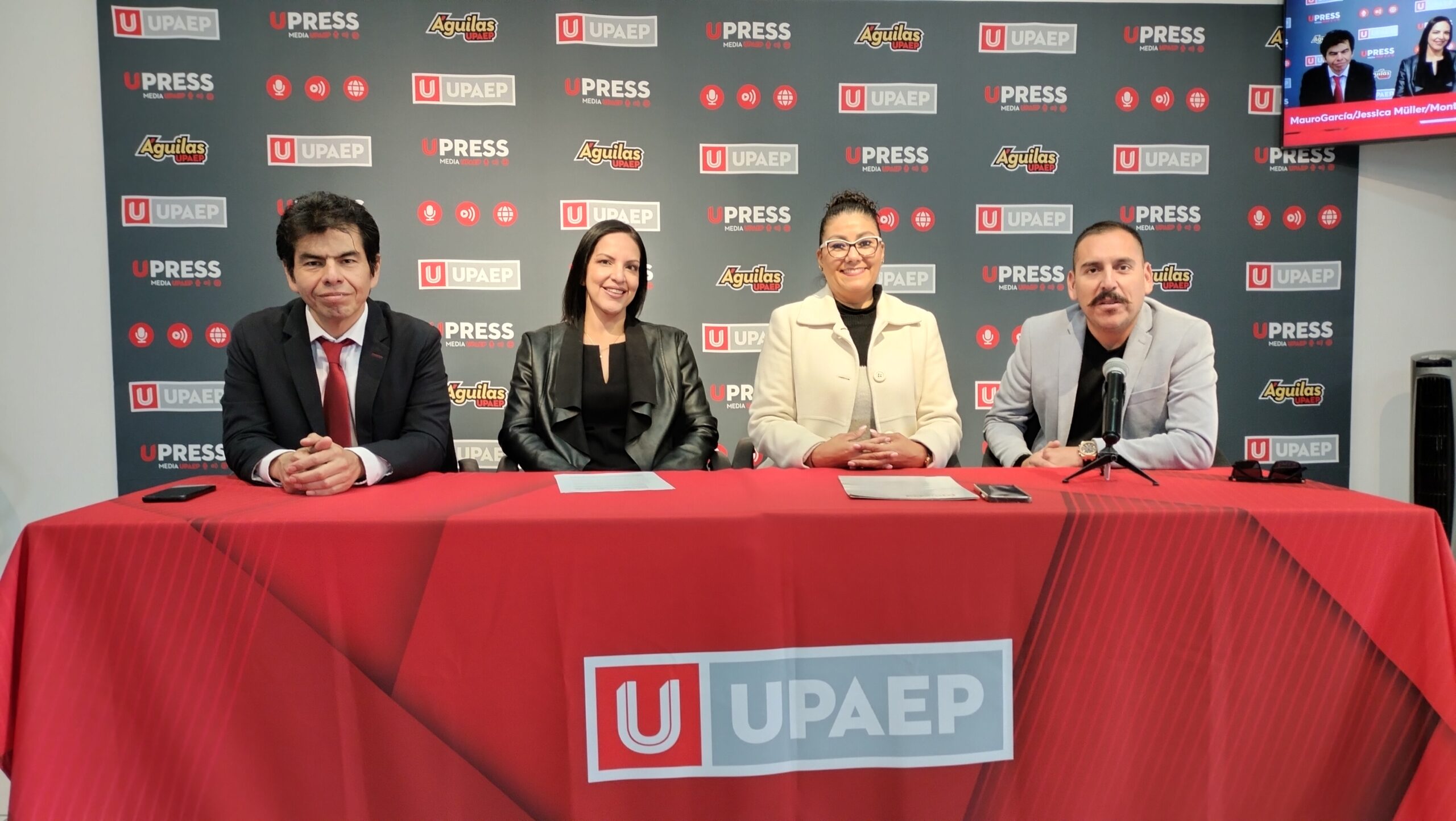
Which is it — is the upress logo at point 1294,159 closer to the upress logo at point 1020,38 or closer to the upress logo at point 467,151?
the upress logo at point 1020,38

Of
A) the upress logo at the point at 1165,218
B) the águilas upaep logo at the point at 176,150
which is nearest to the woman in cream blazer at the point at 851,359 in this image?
the upress logo at the point at 1165,218

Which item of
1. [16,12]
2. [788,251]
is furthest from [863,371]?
[16,12]

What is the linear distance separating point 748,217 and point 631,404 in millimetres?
1583

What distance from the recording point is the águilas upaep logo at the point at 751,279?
420 cm

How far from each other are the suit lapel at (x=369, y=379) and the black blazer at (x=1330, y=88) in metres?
4.55

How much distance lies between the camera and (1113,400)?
189 centimetres

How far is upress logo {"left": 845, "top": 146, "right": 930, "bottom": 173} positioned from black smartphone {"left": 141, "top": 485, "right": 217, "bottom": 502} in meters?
3.29

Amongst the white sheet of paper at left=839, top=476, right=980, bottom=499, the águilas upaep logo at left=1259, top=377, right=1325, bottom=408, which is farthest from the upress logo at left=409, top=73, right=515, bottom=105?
the águilas upaep logo at left=1259, top=377, right=1325, bottom=408

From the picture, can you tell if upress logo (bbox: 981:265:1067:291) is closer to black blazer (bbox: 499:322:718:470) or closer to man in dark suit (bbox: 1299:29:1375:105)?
man in dark suit (bbox: 1299:29:1375:105)

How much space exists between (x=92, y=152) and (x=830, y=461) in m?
4.04

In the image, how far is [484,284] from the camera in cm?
413

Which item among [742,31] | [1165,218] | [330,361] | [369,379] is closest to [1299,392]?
[1165,218]

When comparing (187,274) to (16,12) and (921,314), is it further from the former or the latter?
(921,314)

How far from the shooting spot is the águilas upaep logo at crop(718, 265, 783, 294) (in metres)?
4.20
